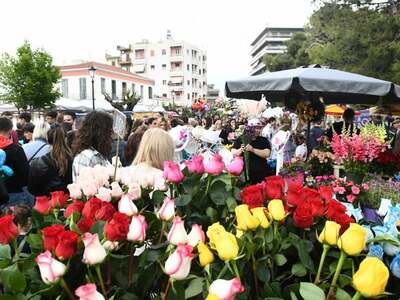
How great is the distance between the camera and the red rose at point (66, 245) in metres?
0.93

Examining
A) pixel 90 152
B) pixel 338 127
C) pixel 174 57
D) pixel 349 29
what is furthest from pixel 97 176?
pixel 174 57

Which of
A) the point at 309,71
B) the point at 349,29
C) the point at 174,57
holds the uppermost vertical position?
the point at 174,57

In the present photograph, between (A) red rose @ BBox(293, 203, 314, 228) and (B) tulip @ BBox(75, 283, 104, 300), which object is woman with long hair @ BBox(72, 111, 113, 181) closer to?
(A) red rose @ BBox(293, 203, 314, 228)

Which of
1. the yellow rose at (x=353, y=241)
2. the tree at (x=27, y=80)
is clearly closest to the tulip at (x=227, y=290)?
the yellow rose at (x=353, y=241)

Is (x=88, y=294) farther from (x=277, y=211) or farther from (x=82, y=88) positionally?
(x=82, y=88)

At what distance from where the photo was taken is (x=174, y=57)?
80.6 metres

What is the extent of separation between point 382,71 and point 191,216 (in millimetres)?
18593

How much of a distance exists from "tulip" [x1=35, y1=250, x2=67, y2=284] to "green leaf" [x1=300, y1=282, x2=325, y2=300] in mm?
506

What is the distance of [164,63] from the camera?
80.6 meters

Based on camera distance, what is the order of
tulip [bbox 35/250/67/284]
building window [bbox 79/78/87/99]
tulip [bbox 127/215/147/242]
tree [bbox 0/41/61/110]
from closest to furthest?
tulip [bbox 35/250/67/284] → tulip [bbox 127/215/147/242] → tree [bbox 0/41/61/110] → building window [bbox 79/78/87/99]

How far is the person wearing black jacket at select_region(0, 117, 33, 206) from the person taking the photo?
4066mm

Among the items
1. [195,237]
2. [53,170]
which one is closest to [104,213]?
[195,237]

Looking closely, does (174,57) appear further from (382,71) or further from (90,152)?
(90,152)

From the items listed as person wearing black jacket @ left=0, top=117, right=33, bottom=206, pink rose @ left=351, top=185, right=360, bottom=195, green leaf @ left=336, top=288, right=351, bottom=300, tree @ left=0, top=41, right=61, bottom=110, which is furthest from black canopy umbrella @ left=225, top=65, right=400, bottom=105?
tree @ left=0, top=41, right=61, bottom=110
